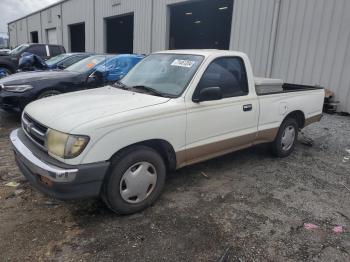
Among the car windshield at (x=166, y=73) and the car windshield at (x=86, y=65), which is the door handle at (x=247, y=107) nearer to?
the car windshield at (x=166, y=73)

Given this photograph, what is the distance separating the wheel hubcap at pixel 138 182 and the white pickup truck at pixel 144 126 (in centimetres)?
1

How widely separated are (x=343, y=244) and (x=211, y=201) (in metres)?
1.43

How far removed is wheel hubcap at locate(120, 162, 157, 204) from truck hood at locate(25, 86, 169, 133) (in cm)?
63

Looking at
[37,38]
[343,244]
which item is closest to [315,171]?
[343,244]

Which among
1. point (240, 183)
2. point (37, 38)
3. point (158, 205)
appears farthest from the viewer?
point (37, 38)

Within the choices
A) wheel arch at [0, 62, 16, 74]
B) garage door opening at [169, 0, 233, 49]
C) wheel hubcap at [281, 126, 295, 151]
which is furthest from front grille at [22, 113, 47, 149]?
garage door opening at [169, 0, 233, 49]

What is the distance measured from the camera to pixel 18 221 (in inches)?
128

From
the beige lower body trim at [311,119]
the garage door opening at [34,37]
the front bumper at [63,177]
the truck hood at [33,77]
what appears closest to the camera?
the front bumper at [63,177]

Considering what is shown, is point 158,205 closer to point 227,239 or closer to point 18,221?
point 227,239

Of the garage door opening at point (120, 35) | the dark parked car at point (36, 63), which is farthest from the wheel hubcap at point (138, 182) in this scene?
the garage door opening at point (120, 35)

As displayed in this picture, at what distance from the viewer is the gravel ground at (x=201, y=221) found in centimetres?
283

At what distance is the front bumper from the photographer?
2791mm

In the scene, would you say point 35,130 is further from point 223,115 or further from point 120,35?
point 120,35

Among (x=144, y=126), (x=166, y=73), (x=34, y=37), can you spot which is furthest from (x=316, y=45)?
(x=34, y=37)
